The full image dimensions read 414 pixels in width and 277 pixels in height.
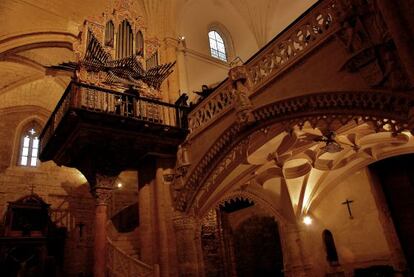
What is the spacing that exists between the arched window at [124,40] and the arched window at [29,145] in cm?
718

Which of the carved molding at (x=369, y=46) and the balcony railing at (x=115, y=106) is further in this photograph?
the balcony railing at (x=115, y=106)

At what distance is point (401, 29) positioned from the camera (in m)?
4.20

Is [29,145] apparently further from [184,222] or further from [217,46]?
[184,222]

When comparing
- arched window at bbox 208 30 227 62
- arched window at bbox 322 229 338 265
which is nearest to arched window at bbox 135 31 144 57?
arched window at bbox 208 30 227 62

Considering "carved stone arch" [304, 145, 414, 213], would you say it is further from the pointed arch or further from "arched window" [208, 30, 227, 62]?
the pointed arch

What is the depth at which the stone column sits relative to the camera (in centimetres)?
836

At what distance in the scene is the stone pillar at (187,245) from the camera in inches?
346

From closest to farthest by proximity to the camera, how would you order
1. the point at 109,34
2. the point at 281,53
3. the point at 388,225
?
the point at 281,53, the point at 109,34, the point at 388,225

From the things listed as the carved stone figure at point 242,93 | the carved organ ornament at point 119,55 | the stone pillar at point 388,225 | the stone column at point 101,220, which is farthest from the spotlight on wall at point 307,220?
the stone column at point 101,220

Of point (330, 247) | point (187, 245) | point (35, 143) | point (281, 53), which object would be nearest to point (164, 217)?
point (187, 245)

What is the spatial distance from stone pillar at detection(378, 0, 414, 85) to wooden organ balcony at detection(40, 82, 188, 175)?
611 centimetres

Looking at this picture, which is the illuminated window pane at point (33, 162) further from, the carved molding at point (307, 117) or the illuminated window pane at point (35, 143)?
the carved molding at point (307, 117)

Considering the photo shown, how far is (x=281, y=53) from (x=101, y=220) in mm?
5920

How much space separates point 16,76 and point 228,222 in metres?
10.5
